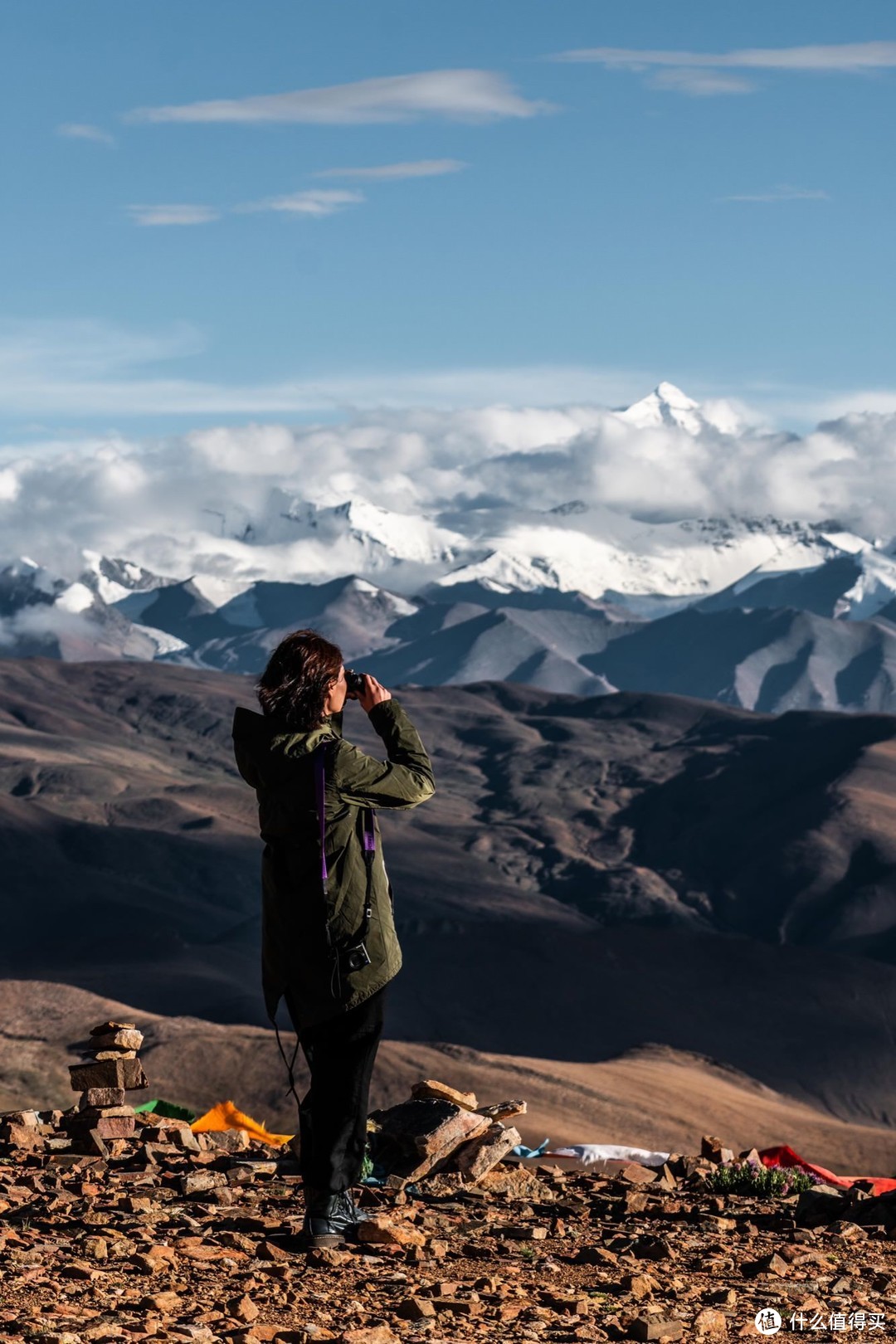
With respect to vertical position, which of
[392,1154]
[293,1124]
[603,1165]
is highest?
[392,1154]

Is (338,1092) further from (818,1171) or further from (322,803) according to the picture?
(818,1171)

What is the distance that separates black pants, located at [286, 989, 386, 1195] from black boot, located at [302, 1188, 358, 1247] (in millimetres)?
38

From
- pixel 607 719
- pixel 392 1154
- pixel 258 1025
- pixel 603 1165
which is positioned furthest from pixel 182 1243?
pixel 607 719

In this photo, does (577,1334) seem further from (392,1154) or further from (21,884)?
(21,884)

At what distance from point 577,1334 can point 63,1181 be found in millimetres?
3514

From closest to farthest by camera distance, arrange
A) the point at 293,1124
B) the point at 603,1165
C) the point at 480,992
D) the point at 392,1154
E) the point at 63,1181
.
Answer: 1. the point at 63,1181
2. the point at 392,1154
3. the point at 603,1165
4. the point at 293,1124
5. the point at 480,992

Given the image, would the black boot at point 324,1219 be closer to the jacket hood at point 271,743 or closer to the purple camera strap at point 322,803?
the purple camera strap at point 322,803

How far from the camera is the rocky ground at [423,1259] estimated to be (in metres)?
6.62

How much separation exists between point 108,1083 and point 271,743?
16.0ft

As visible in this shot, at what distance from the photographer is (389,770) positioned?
7.46m

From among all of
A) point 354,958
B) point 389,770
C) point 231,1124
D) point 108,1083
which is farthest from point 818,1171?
Result: point 389,770

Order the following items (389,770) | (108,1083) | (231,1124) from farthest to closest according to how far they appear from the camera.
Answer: (231,1124), (108,1083), (389,770)

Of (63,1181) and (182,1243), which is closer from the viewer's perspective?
(182,1243)

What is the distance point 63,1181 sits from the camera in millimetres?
9219
